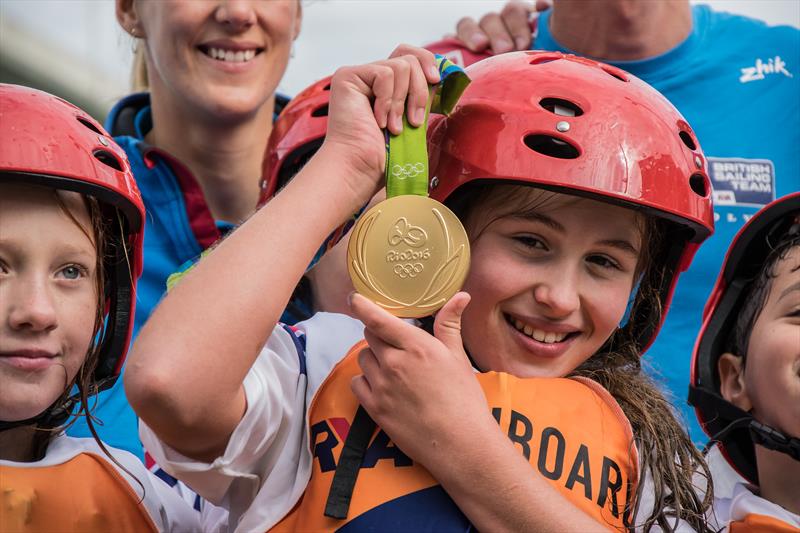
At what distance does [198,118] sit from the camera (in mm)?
4582

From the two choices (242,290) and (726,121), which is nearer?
(242,290)

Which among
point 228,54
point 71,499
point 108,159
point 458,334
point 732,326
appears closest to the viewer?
point 458,334

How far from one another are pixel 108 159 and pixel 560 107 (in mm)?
1246

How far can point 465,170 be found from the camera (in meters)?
2.93

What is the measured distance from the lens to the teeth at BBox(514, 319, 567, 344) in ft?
9.41

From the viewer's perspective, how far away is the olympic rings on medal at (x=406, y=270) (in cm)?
253

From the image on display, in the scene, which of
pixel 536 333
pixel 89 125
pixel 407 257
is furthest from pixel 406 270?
pixel 89 125

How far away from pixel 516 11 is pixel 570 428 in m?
2.95

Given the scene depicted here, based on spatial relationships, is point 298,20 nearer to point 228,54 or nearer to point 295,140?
point 228,54

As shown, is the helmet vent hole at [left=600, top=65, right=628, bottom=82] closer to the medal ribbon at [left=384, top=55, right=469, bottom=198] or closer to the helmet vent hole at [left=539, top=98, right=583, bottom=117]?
the helmet vent hole at [left=539, top=98, right=583, bottom=117]

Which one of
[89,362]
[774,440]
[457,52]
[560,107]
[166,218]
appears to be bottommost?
[166,218]

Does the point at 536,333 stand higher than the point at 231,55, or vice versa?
the point at 231,55

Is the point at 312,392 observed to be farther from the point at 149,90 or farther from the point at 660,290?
the point at 149,90

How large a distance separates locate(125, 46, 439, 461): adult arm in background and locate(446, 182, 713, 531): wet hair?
413 mm
